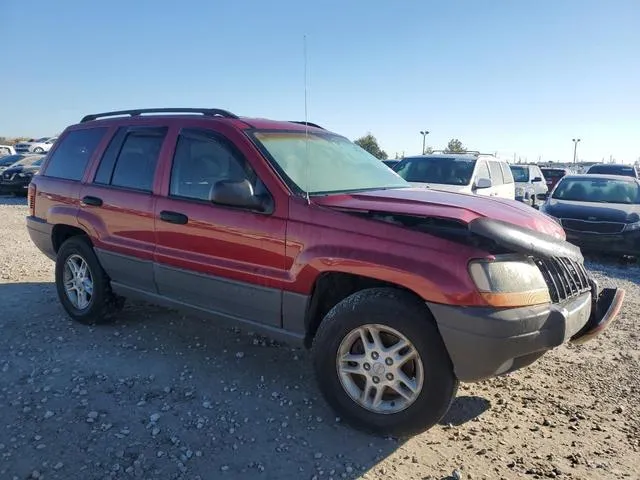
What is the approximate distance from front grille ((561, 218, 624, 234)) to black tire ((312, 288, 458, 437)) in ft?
23.9

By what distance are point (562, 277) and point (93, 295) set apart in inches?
156

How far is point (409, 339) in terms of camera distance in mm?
2980

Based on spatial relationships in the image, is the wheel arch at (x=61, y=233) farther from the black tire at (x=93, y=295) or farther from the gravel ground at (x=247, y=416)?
the gravel ground at (x=247, y=416)

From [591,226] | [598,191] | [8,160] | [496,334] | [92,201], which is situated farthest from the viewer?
[8,160]

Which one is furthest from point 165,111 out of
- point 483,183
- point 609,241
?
point 609,241

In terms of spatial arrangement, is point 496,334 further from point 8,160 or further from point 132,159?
point 8,160

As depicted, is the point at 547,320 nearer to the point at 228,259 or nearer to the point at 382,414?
the point at 382,414

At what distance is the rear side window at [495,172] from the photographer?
34.8 ft

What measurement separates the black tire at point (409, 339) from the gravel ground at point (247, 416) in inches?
5.4

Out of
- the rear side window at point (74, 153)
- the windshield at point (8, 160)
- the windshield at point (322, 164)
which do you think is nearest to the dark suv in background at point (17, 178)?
the windshield at point (8, 160)

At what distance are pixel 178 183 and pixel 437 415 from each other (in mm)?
2582

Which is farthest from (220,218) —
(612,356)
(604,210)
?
(604,210)

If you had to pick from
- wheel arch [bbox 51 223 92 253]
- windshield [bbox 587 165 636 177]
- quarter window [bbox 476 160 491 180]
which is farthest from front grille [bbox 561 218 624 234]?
windshield [bbox 587 165 636 177]

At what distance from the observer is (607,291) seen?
377cm
